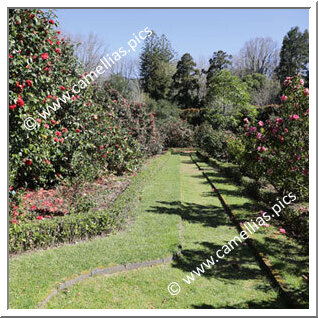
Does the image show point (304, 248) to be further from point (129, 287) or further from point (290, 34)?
point (290, 34)

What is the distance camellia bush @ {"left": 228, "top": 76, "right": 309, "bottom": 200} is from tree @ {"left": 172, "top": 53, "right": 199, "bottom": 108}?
22.3m

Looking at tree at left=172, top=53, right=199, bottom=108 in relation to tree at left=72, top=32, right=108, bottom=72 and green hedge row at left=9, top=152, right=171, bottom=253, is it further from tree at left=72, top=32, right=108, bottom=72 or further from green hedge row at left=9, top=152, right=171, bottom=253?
green hedge row at left=9, top=152, right=171, bottom=253

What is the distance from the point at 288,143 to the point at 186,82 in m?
23.6

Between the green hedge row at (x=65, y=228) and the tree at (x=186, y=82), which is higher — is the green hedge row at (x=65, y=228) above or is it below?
below

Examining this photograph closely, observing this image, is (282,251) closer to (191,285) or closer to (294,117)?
(191,285)

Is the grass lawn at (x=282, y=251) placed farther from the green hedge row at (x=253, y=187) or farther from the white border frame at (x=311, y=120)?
the white border frame at (x=311, y=120)

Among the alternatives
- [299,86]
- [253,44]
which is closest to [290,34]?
[253,44]

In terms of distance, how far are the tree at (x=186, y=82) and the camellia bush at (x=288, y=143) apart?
73.1 ft

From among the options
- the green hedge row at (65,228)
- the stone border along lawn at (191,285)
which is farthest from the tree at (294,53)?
the green hedge row at (65,228)

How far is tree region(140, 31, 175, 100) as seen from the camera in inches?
963

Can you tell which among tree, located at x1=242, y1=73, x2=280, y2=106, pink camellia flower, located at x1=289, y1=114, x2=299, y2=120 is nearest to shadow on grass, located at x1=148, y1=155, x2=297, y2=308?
pink camellia flower, located at x1=289, y1=114, x2=299, y2=120

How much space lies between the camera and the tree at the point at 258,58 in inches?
841

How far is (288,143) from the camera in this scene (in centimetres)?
487

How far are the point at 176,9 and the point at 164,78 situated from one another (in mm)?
24702
